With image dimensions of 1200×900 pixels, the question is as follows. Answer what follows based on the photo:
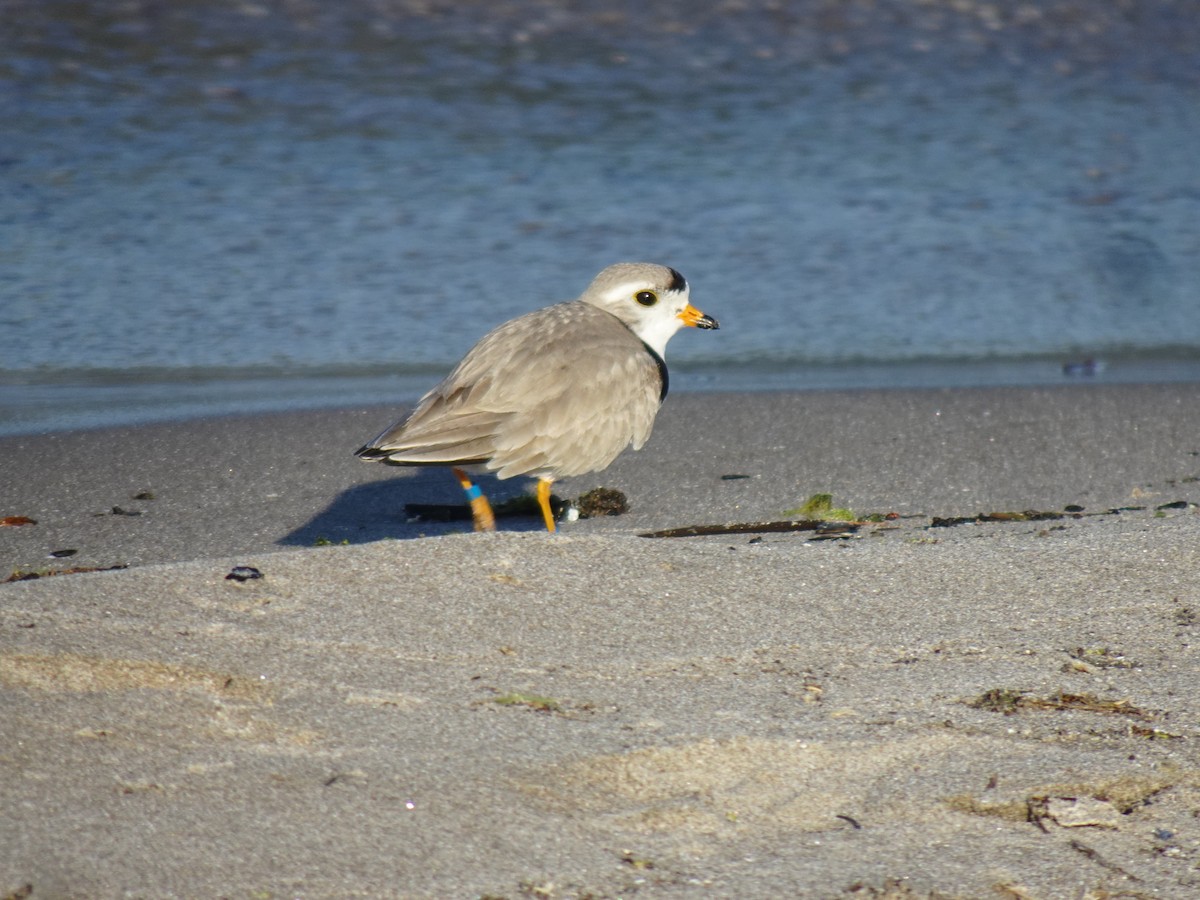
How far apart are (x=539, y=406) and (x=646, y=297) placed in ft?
2.89

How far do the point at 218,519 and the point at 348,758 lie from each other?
8.51ft

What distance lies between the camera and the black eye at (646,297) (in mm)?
5188

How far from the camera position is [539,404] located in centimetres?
454

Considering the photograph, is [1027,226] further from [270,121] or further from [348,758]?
[348,758]

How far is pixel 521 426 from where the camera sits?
4469 millimetres

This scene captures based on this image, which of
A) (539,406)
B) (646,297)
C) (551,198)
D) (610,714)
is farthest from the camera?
(551,198)

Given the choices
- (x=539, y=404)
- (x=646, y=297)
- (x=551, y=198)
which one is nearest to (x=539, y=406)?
(x=539, y=404)

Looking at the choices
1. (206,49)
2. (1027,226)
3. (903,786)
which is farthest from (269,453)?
(206,49)

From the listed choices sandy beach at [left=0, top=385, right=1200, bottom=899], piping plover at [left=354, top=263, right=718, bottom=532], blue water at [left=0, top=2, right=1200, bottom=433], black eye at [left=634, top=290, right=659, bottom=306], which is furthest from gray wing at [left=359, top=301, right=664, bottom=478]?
blue water at [left=0, top=2, right=1200, bottom=433]

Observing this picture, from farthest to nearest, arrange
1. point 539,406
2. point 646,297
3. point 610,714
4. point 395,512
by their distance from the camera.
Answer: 1. point 395,512
2. point 646,297
3. point 539,406
4. point 610,714

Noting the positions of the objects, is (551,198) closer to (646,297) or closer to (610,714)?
(646,297)

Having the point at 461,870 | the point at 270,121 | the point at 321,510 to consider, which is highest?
the point at 270,121

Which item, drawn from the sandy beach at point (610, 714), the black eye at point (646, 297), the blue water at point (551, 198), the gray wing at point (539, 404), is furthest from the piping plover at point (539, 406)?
the blue water at point (551, 198)

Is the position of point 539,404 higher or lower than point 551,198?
lower
